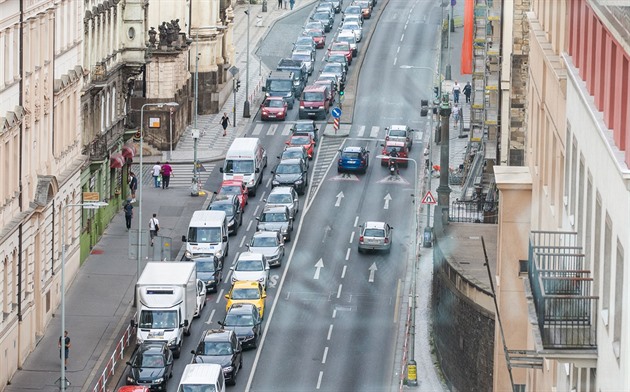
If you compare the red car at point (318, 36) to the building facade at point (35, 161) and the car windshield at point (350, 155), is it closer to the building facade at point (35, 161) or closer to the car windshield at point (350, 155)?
the car windshield at point (350, 155)

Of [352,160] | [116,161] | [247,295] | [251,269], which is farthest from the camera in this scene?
[352,160]

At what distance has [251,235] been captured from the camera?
96.0 m

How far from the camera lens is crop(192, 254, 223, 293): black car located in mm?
85500

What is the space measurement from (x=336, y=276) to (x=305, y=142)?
26349 millimetres

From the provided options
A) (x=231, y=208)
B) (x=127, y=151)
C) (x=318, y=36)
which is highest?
(x=318, y=36)

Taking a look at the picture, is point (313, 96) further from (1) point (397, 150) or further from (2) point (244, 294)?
(2) point (244, 294)

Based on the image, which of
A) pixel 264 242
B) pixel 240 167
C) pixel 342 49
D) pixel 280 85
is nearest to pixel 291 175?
pixel 240 167

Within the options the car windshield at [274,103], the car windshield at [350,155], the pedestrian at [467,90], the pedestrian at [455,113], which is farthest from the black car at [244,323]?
the pedestrian at [467,90]

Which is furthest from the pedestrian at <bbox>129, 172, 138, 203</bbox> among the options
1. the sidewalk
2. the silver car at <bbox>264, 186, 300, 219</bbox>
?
the silver car at <bbox>264, 186, 300, 219</bbox>

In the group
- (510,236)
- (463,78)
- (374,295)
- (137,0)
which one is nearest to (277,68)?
(463,78)

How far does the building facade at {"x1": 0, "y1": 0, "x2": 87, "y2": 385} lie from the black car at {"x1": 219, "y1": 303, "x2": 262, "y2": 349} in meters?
8.11

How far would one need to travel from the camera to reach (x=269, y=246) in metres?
90.1

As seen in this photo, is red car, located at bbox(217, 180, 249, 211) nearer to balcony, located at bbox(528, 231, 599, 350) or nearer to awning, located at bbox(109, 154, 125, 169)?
awning, located at bbox(109, 154, 125, 169)

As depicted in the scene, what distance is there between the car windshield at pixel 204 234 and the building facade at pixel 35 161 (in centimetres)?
545
